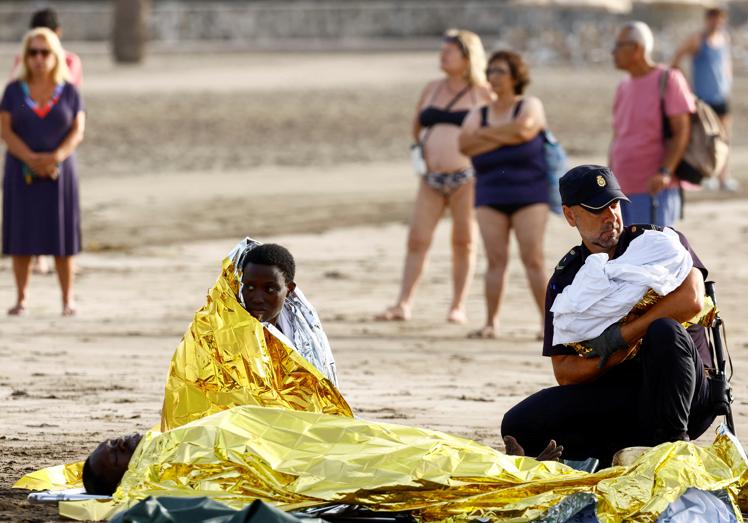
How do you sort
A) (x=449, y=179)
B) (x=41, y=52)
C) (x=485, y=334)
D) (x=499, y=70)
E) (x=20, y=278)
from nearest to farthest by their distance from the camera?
(x=499, y=70) → (x=485, y=334) → (x=41, y=52) → (x=449, y=179) → (x=20, y=278)

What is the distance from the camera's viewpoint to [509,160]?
927 centimetres

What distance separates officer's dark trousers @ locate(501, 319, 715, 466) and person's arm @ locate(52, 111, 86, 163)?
475 cm

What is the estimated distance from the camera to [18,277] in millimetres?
10305

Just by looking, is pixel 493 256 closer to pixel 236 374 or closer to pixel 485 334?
pixel 485 334

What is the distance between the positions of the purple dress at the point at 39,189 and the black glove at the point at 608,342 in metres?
5.08

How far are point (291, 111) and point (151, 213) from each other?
8.77 meters

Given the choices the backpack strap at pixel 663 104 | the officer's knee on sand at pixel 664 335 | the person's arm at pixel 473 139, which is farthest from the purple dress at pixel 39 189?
the officer's knee on sand at pixel 664 335

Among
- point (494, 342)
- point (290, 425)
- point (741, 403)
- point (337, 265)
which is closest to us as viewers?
point (290, 425)

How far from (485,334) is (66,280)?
2671mm

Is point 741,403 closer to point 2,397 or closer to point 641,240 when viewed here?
point 641,240

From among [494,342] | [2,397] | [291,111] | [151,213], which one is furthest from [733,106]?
[2,397]

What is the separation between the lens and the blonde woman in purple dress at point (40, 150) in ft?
32.8

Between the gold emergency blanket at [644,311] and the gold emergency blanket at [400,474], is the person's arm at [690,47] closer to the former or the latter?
the gold emergency blanket at [644,311]

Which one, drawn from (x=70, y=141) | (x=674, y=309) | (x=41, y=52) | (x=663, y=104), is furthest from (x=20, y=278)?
(x=674, y=309)
